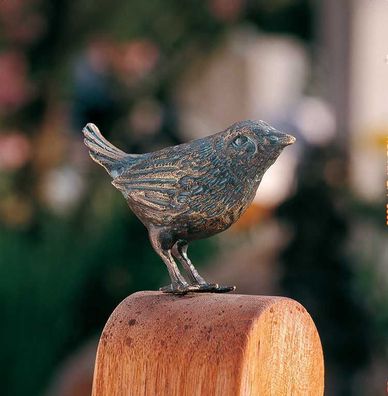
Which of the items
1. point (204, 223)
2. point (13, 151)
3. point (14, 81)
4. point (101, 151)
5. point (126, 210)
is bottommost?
point (126, 210)

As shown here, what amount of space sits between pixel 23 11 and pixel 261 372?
171 inches

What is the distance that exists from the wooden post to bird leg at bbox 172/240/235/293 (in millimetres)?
26

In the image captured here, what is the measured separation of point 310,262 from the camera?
4.59 metres

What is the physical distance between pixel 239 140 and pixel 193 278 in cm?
25

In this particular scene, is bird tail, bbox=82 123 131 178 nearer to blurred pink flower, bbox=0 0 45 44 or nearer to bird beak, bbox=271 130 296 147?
bird beak, bbox=271 130 296 147

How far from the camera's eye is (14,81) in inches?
238

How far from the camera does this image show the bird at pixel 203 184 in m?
1.89

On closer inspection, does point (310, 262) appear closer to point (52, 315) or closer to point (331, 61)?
point (52, 315)

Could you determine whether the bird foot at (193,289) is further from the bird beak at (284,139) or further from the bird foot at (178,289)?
the bird beak at (284,139)

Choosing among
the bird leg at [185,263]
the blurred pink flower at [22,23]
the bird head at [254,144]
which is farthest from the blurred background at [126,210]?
the bird head at [254,144]

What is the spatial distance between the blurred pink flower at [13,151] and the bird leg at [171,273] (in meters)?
4.00

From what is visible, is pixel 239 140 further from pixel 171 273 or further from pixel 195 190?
pixel 171 273

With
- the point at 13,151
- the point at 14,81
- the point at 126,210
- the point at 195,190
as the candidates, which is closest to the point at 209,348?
the point at 195,190

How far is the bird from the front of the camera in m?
1.89
